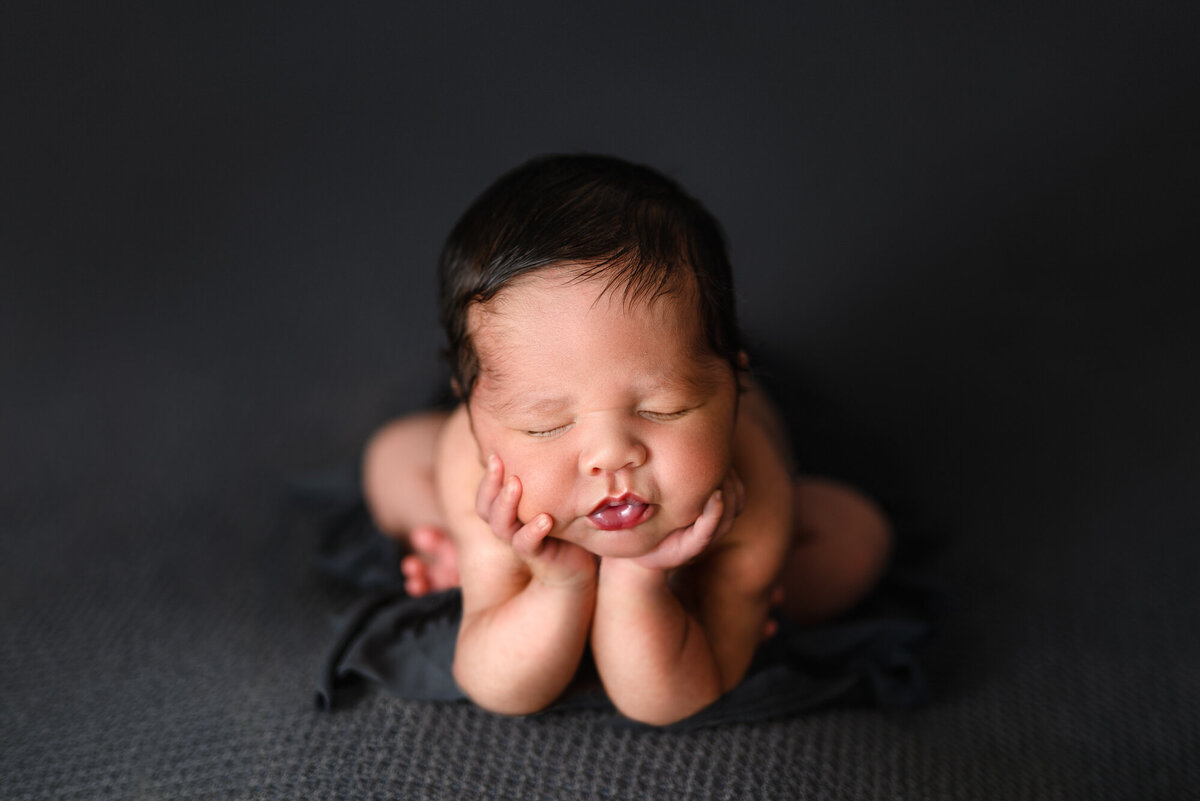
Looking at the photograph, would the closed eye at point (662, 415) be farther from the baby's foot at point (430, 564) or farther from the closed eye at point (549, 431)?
the baby's foot at point (430, 564)

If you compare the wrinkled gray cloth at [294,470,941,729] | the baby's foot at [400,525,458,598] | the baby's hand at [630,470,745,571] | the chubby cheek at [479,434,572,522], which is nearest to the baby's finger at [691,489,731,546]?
the baby's hand at [630,470,745,571]

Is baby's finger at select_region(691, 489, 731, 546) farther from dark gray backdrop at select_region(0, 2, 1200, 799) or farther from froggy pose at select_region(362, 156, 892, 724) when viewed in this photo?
dark gray backdrop at select_region(0, 2, 1200, 799)

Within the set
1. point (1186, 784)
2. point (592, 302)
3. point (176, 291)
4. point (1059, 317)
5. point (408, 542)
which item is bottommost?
point (1186, 784)

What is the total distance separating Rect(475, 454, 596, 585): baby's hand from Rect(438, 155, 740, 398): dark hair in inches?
3.4

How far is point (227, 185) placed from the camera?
158 centimetres

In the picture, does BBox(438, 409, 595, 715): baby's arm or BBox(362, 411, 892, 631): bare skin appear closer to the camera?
BBox(438, 409, 595, 715): baby's arm

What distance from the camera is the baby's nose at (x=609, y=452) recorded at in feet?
2.44

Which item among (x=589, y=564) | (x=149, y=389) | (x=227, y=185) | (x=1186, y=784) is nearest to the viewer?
(x=589, y=564)

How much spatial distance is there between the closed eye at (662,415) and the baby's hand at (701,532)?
0.25 ft

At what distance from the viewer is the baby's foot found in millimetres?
1110


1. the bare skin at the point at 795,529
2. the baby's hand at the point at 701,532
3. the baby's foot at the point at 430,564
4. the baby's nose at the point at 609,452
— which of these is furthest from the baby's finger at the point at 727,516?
the baby's foot at the point at 430,564

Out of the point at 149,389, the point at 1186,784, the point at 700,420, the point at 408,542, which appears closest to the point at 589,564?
the point at 700,420

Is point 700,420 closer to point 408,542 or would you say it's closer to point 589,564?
point 589,564

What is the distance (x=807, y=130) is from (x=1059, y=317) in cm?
48
